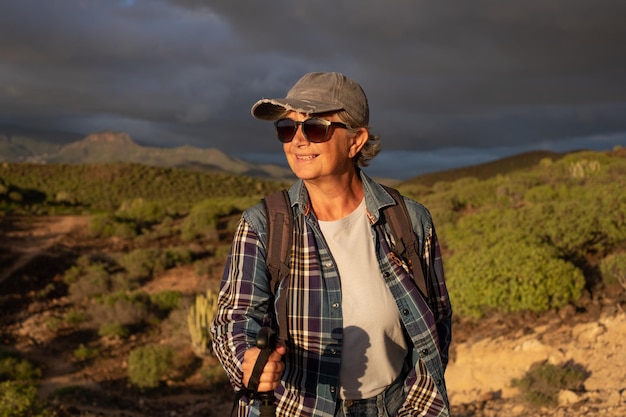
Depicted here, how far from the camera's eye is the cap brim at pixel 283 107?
2090 mm

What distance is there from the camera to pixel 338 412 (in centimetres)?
218

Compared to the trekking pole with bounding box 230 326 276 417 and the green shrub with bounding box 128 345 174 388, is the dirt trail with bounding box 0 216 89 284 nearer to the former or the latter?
the green shrub with bounding box 128 345 174 388

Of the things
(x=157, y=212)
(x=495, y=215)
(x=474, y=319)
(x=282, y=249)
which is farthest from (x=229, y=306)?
(x=157, y=212)

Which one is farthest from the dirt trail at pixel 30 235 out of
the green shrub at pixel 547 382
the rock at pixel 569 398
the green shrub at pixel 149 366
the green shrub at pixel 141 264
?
the rock at pixel 569 398

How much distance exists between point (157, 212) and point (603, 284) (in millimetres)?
23352

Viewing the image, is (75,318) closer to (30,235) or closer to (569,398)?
(30,235)

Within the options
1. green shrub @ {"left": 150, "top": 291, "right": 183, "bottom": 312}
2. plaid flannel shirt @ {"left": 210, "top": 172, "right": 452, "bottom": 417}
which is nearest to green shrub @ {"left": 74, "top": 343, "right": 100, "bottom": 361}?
green shrub @ {"left": 150, "top": 291, "right": 183, "bottom": 312}

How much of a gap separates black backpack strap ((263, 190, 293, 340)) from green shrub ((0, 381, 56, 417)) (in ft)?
24.1

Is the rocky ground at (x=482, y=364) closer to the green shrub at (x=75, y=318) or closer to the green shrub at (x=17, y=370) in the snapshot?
the green shrub at (x=17, y=370)

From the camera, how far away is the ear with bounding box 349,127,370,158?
7.73 ft

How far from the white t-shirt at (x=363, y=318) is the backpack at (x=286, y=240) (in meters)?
0.12

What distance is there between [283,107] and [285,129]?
0.10m

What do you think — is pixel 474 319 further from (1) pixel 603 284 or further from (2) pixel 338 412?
(2) pixel 338 412

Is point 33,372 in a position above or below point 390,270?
below
